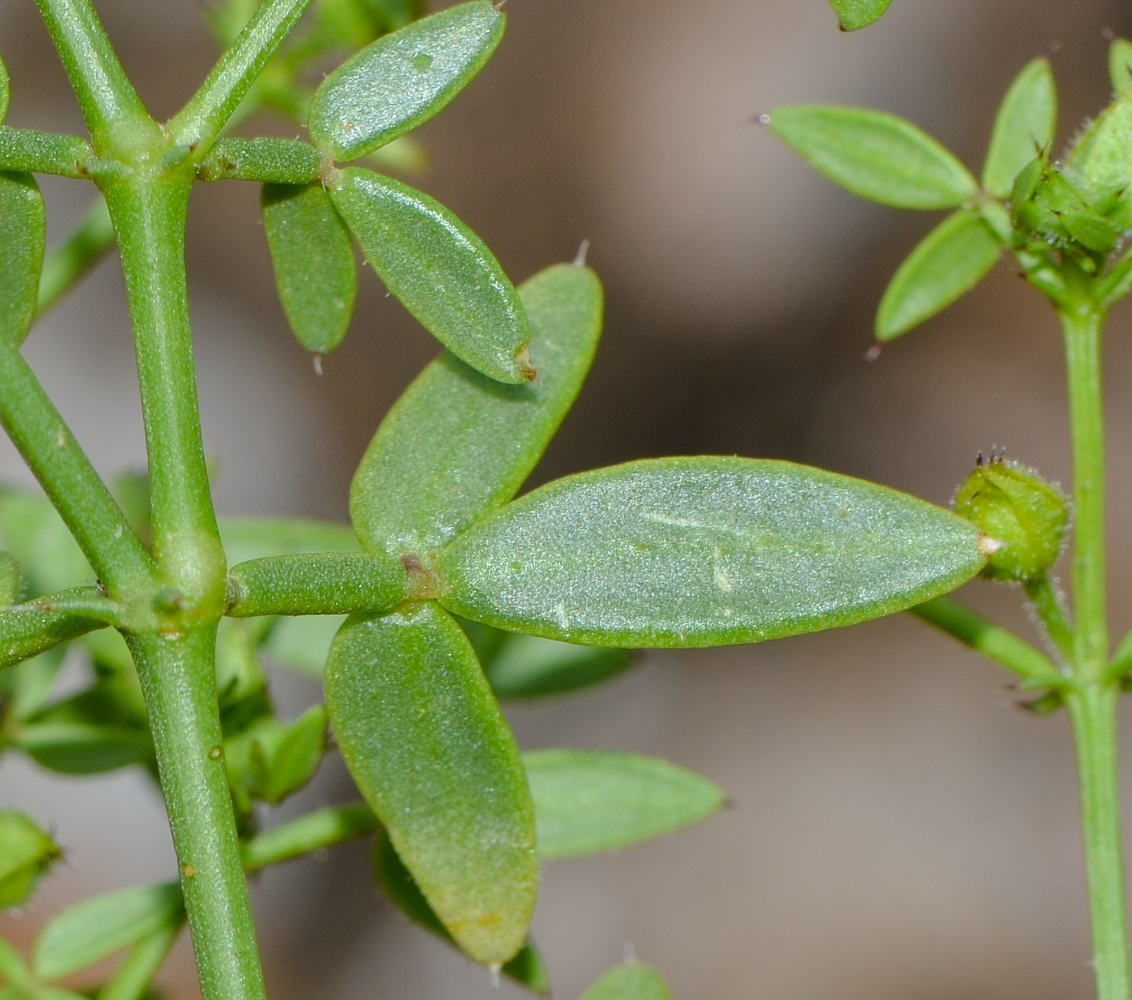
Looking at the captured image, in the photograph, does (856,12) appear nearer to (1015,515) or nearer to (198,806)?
(1015,515)

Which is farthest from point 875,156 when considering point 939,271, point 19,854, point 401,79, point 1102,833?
point 19,854

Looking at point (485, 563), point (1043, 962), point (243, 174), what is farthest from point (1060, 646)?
point (1043, 962)

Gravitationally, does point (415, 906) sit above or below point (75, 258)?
below

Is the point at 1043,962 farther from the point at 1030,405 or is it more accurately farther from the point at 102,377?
the point at 102,377

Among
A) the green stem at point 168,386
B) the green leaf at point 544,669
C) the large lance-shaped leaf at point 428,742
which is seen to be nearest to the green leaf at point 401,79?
the green stem at point 168,386

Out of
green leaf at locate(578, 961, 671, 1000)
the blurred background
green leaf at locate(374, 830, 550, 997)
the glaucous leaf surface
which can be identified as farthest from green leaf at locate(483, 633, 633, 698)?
the blurred background

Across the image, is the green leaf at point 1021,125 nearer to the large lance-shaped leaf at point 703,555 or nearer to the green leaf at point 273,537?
the large lance-shaped leaf at point 703,555

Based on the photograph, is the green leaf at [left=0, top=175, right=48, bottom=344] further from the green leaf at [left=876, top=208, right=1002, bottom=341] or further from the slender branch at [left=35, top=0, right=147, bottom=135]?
the green leaf at [left=876, top=208, right=1002, bottom=341]
